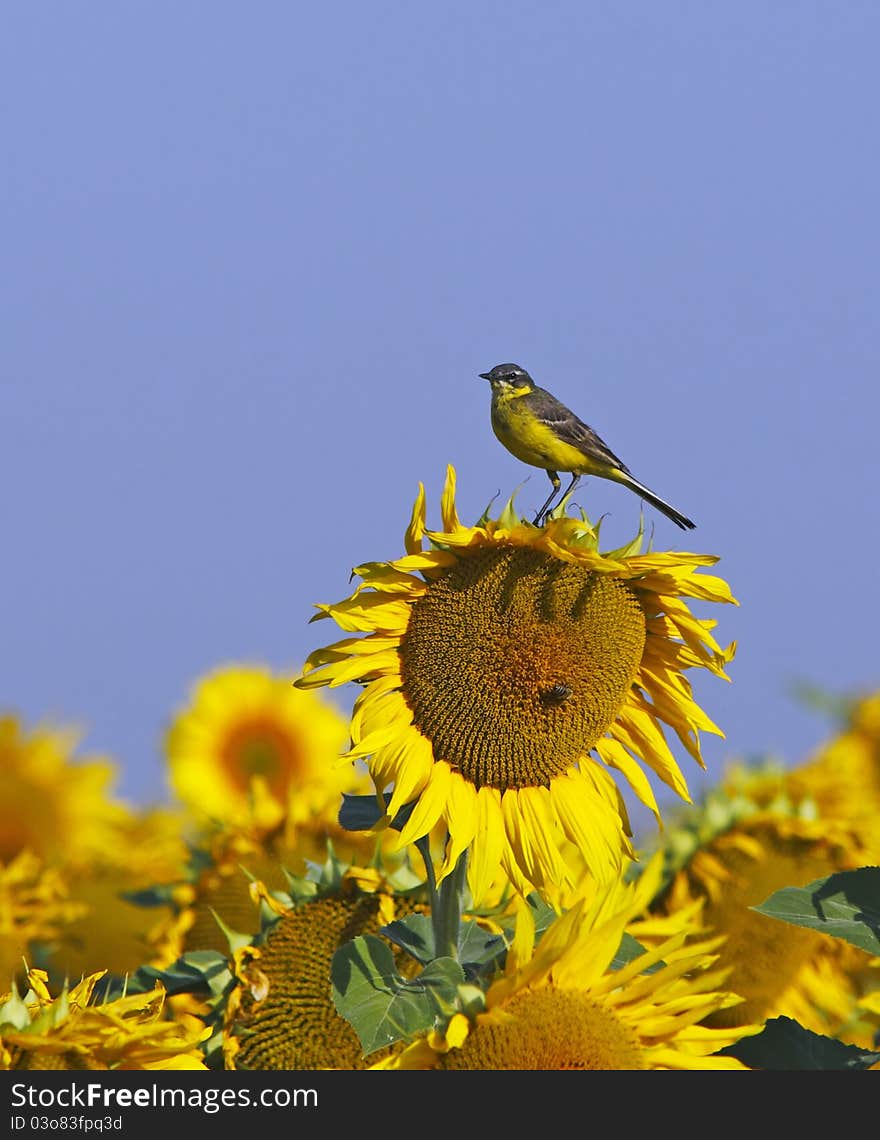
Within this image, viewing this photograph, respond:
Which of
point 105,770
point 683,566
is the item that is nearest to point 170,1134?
point 683,566

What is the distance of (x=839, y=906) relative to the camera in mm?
4090

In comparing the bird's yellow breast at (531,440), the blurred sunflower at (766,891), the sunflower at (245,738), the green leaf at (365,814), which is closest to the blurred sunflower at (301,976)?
the green leaf at (365,814)

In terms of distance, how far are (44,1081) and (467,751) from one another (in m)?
1.39

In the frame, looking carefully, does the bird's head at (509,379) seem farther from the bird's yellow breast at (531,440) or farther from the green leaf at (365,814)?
the green leaf at (365,814)

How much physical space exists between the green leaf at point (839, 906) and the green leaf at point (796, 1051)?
298 millimetres

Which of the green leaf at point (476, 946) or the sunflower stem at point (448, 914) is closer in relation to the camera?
the green leaf at point (476, 946)

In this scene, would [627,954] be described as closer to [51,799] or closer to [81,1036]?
[81,1036]

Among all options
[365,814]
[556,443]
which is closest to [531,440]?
[556,443]

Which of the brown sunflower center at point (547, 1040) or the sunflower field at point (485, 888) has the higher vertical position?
the sunflower field at point (485, 888)

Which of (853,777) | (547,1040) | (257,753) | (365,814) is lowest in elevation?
(547,1040)

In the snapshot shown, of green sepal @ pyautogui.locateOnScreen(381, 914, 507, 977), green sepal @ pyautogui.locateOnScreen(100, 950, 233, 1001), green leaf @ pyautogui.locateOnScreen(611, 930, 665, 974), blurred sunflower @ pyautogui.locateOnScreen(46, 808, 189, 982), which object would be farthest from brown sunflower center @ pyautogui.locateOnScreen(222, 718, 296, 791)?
green leaf @ pyautogui.locateOnScreen(611, 930, 665, 974)

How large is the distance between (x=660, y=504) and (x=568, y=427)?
0.37 m

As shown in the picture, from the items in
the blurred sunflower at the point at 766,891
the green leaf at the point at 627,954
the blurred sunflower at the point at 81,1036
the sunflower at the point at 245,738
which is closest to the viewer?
the blurred sunflower at the point at 81,1036

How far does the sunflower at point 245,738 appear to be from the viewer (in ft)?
30.7
